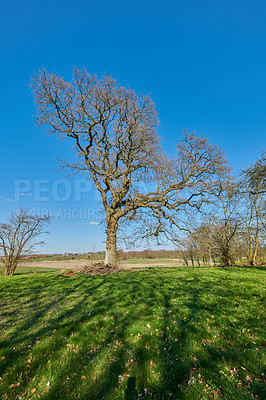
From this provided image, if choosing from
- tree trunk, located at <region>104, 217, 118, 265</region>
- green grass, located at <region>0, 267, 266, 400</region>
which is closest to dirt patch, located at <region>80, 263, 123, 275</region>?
tree trunk, located at <region>104, 217, 118, 265</region>

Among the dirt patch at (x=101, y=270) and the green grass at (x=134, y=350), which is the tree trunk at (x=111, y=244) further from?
the green grass at (x=134, y=350)

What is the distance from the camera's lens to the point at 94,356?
390 centimetres

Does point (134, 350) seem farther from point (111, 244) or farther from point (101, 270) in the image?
point (111, 244)

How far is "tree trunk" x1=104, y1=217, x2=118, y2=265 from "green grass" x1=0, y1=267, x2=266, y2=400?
10521mm

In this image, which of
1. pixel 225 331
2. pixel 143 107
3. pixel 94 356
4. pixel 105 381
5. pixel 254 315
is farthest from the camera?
pixel 143 107

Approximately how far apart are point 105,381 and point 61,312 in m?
4.07

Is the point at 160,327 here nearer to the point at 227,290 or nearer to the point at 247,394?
the point at 247,394

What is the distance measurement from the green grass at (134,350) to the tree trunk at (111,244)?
10.5 meters

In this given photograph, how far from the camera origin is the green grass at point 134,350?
116 inches

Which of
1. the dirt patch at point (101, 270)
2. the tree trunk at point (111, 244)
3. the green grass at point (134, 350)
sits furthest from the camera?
the tree trunk at point (111, 244)

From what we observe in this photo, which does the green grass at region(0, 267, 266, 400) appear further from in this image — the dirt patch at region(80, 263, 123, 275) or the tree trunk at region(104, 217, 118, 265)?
the tree trunk at region(104, 217, 118, 265)

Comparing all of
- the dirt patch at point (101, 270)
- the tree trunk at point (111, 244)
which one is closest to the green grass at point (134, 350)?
the dirt patch at point (101, 270)

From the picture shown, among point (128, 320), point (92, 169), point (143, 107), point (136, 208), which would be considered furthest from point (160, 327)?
point (143, 107)

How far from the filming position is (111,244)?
1802cm
